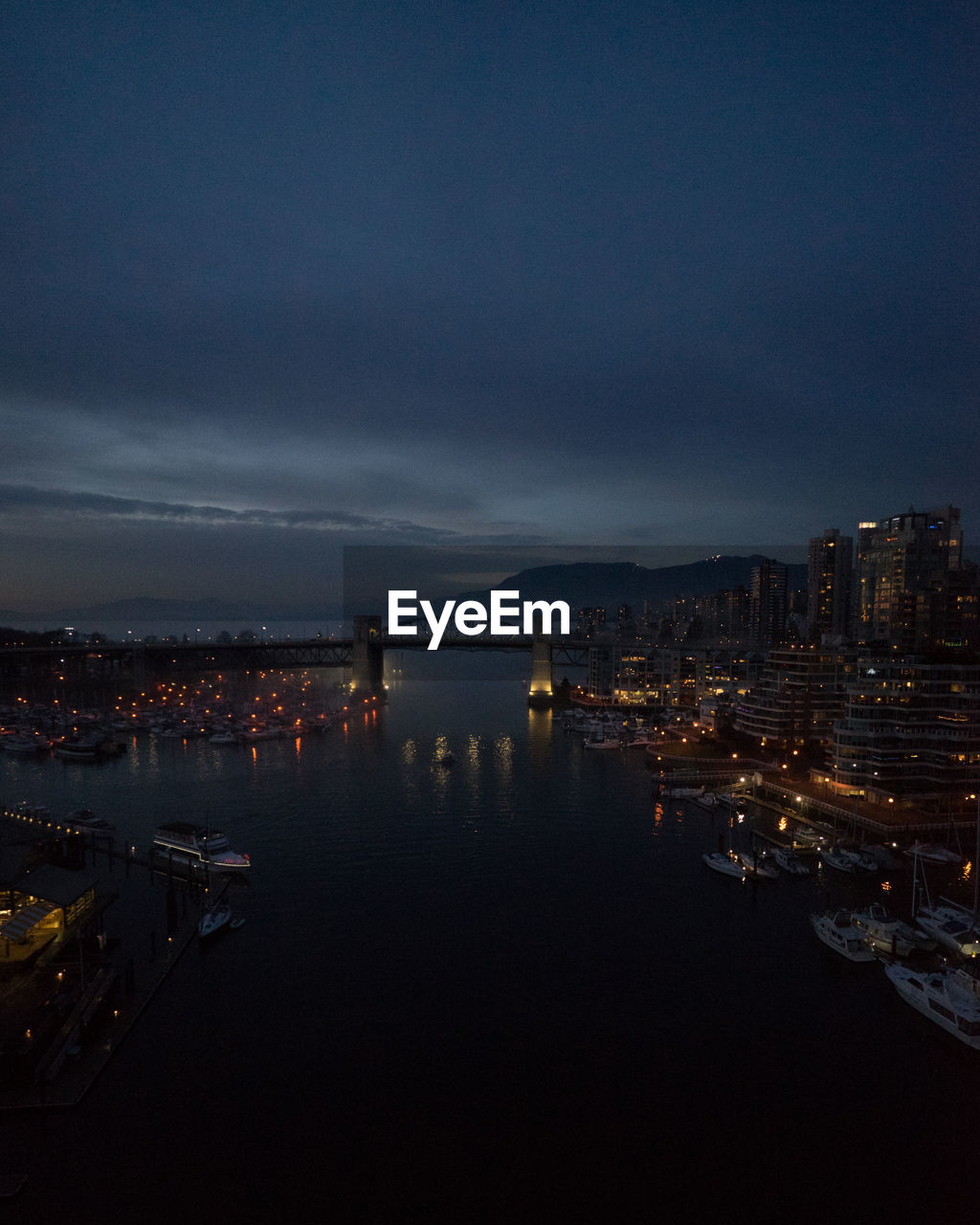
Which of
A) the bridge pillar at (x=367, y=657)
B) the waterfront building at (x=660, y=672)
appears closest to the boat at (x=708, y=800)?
the waterfront building at (x=660, y=672)

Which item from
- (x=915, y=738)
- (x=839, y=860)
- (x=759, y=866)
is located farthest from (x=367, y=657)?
(x=839, y=860)

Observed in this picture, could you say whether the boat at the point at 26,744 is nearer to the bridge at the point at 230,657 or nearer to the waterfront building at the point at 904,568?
the bridge at the point at 230,657

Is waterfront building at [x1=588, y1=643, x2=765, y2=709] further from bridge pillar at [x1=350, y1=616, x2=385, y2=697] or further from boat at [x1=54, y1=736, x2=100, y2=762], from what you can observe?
boat at [x1=54, y1=736, x2=100, y2=762]

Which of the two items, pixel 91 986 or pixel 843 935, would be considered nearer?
pixel 91 986

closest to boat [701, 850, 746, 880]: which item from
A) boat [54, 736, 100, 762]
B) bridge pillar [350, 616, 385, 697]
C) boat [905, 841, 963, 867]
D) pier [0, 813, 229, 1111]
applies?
boat [905, 841, 963, 867]

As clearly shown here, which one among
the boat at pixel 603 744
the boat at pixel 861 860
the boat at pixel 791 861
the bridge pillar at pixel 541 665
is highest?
the bridge pillar at pixel 541 665

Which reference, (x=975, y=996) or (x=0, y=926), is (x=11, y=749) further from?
(x=975, y=996)

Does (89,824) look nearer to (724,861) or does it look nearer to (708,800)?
(724,861)
